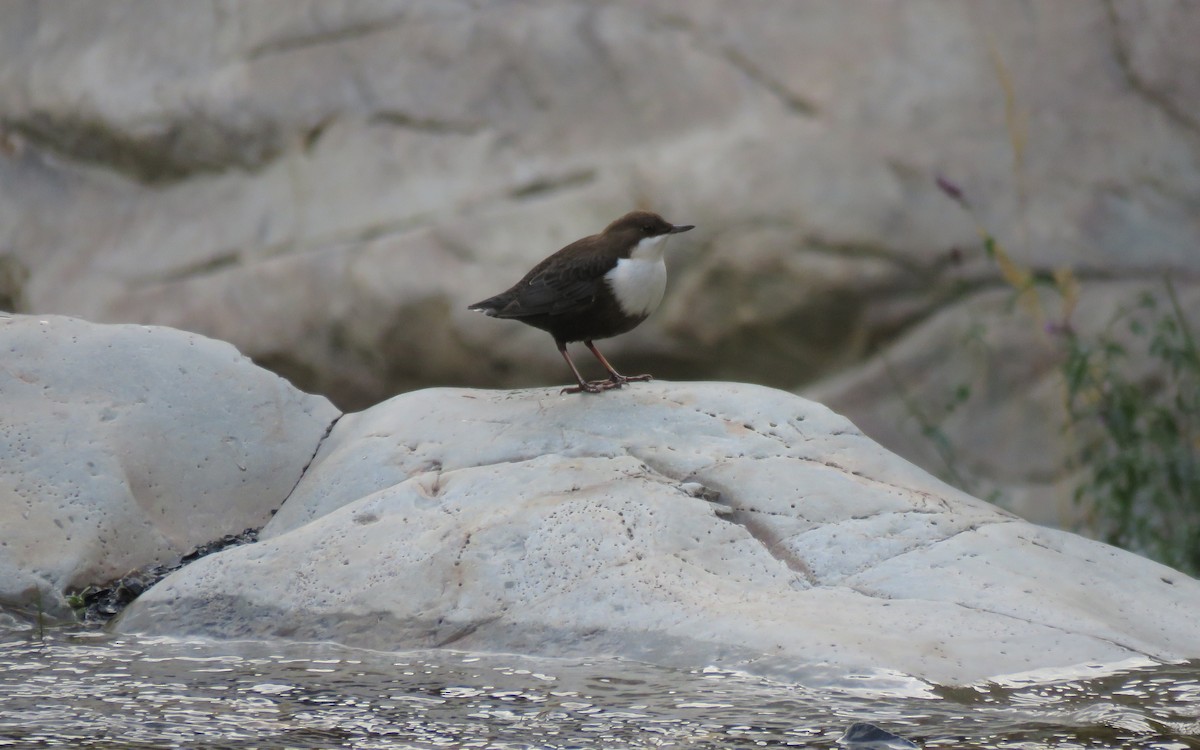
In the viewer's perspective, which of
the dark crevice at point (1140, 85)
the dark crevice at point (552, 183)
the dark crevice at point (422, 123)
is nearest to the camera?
the dark crevice at point (1140, 85)

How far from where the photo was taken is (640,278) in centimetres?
459

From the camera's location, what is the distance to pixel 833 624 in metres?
3.16

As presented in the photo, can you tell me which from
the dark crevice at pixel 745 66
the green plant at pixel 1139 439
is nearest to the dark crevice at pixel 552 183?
the dark crevice at pixel 745 66

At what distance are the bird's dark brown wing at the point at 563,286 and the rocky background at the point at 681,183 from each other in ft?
6.02

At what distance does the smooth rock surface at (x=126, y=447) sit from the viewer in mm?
3844

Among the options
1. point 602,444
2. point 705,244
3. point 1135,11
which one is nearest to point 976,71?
point 1135,11

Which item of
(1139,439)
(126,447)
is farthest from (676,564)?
(1139,439)

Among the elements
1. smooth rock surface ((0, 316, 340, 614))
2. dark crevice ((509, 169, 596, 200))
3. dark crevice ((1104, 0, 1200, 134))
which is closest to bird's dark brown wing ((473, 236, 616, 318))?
smooth rock surface ((0, 316, 340, 614))

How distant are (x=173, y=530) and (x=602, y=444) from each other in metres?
1.22

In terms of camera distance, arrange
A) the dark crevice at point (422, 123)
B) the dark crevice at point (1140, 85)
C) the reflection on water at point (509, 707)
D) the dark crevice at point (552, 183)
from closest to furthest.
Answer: the reflection on water at point (509, 707)
the dark crevice at point (1140, 85)
the dark crevice at point (552, 183)
the dark crevice at point (422, 123)

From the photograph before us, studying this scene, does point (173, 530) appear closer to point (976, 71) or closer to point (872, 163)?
point (872, 163)

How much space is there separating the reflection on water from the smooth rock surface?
64cm

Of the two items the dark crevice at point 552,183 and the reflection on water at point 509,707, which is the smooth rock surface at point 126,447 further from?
the dark crevice at point 552,183

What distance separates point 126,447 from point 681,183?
130 inches
